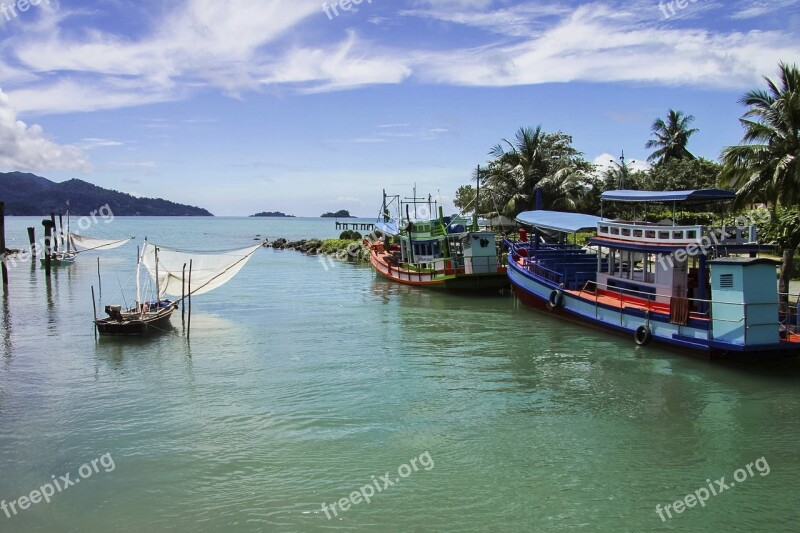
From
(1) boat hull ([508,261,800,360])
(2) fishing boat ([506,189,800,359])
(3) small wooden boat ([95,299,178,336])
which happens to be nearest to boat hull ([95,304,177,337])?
(3) small wooden boat ([95,299,178,336])

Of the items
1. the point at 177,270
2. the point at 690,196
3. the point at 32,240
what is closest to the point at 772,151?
the point at 690,196

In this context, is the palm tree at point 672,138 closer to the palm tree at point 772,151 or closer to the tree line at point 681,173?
the tree line at point 681,173

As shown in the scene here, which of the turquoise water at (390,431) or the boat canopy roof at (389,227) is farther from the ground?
the boat canopy roof at (389,227)

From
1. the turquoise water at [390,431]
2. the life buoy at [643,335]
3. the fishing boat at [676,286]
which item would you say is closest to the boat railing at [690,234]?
the fishing boat at [676,286]

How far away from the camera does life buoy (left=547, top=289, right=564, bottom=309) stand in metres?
25.5

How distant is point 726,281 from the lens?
1734 cm

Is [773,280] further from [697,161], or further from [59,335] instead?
[697,161]

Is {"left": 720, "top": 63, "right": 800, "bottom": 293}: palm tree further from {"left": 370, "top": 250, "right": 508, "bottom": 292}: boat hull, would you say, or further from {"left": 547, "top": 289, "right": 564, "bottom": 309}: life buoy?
{"left": 370, "top": 250, "right": 508, "bottom": 292}: boat hull

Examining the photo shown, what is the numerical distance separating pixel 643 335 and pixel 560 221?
925 centimetres

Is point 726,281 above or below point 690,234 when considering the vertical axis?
below

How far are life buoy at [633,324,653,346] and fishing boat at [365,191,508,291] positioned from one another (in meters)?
13.8

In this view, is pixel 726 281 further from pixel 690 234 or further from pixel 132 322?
pixel 132 322

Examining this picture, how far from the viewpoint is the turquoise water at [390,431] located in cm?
1045

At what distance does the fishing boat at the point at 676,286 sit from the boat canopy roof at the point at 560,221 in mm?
98
